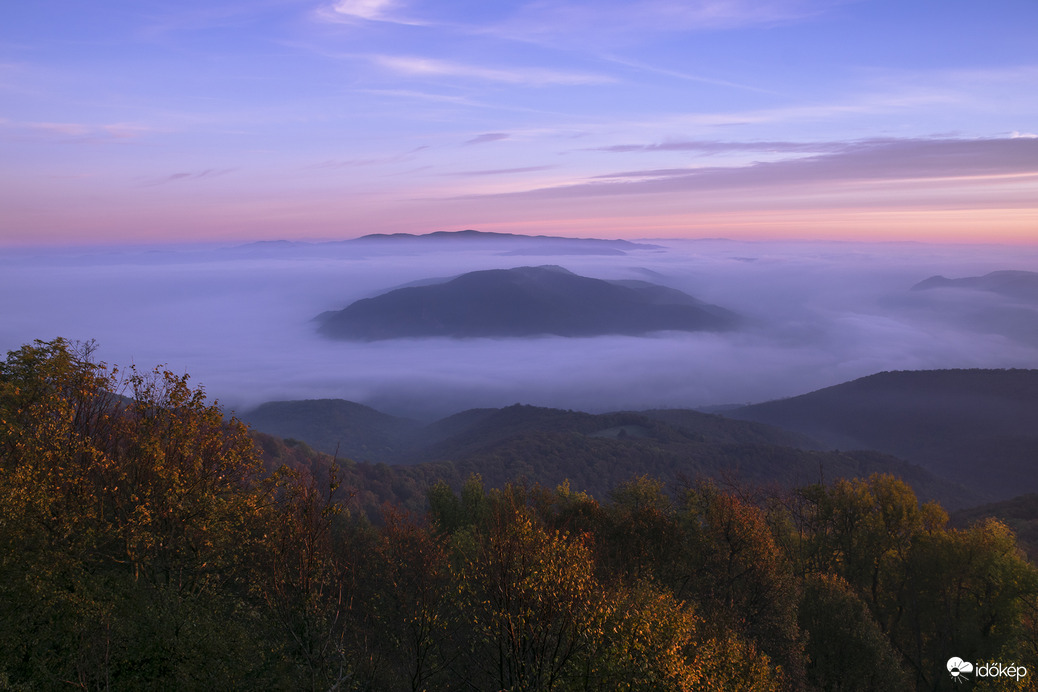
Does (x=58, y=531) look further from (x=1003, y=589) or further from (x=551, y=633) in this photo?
(x=1003, y=589)

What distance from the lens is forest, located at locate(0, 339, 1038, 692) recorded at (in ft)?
47.5

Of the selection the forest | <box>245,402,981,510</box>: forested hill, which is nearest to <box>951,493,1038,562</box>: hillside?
<box>245,402,981,510</box>: forested hill

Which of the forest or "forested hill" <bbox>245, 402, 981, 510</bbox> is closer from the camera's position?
the forest

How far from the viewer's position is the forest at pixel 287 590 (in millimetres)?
14492

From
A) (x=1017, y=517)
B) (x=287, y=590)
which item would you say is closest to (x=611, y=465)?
(x=1017, y=517)

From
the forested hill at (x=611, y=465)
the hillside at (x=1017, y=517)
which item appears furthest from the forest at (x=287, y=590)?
the forested hill at (x=611, y=465)

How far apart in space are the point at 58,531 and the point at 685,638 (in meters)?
16.3

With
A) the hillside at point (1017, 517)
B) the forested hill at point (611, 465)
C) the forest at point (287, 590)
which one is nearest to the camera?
the forest at point (287, 590)

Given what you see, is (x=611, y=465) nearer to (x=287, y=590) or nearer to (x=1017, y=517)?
(x=1017, y=517)

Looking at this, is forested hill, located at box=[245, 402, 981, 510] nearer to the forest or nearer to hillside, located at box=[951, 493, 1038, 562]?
hillside, located at box=[951, 493, 1038, 562]

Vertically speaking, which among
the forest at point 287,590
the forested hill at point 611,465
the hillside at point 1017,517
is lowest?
the forested hill at point 611,465

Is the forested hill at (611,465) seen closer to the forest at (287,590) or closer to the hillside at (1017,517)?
the hillside at (1017,517)

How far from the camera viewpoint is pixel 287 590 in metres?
18.8

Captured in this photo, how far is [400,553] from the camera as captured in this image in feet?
104
